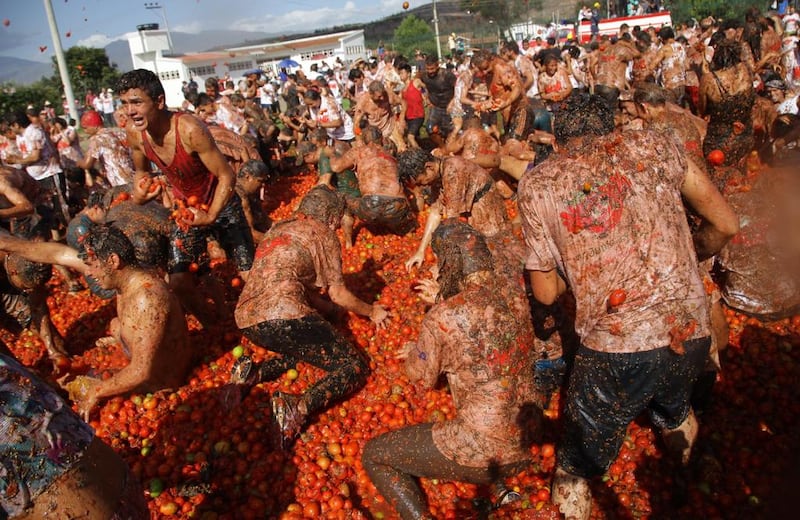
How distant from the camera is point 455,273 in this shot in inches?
142

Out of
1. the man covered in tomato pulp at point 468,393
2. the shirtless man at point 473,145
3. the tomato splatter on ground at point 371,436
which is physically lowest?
the tomato splatter on ground at point 371,436

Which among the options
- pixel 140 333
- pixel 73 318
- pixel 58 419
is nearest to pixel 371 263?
pixel 140 333

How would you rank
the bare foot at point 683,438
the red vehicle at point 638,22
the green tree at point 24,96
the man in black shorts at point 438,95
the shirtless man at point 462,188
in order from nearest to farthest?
the bare foot at point 683,438
the shirtless man at point 462,188
the man in black shorts at point 438,95
the red vehicle at point 638,22
the green tree at point 24,96

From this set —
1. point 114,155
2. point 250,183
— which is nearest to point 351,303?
point 250,183

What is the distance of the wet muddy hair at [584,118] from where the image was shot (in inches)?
115

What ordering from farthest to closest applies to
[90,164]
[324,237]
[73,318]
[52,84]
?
[52,84] < [90,164] < [73,318] < [324,237]

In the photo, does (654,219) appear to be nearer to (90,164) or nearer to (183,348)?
(183,348)

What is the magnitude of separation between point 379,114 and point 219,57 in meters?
53.1

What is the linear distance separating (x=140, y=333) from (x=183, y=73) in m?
56.8

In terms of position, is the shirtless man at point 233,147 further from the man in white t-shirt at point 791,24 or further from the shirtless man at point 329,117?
the man in white t-shirt at point 791,24

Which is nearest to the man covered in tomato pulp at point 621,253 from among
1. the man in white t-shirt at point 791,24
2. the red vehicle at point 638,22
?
the man in white t-shirt at point 791,24

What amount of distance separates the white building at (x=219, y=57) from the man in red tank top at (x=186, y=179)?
4926cm

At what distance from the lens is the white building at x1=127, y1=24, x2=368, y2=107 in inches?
2099

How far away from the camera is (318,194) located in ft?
16.2
